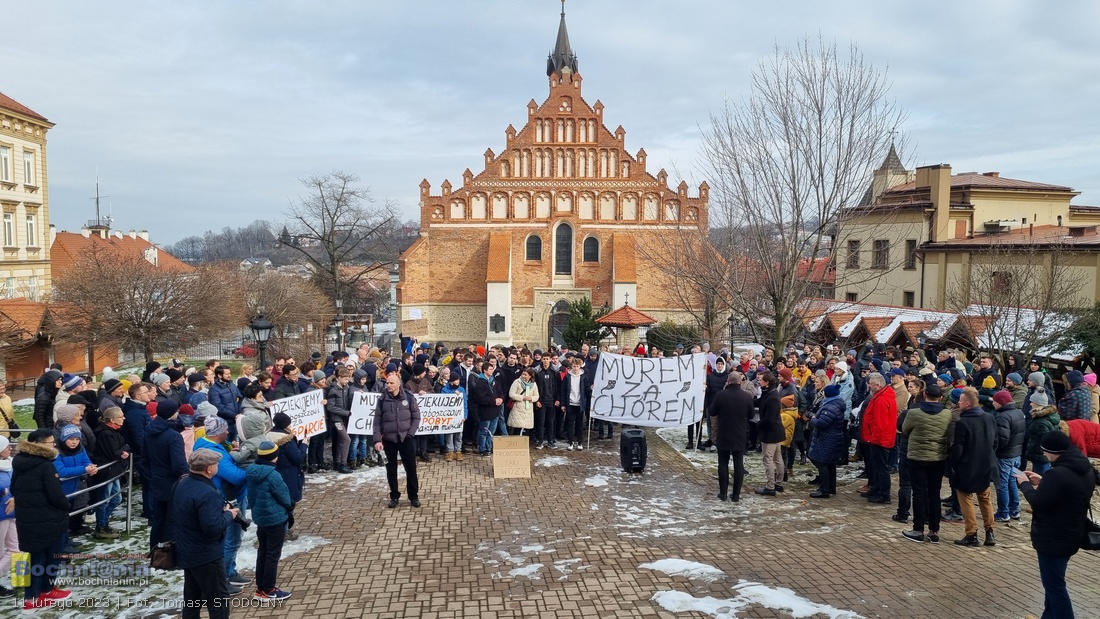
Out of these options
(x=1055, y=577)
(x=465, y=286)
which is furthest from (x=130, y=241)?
(x=1055, y=577)

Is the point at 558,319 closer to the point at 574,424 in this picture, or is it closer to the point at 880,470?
the point at 574,424

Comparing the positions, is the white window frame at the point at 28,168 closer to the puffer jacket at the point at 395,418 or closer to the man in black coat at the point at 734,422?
the puffer jacket at the point at 395,418

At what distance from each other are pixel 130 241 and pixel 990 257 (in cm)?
6644

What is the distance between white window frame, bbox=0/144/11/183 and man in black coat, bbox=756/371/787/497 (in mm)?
31698

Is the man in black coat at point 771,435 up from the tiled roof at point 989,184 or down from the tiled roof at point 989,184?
down

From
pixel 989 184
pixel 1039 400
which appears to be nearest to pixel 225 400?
pixel 1039 400

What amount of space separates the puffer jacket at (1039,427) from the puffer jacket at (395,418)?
756 cm

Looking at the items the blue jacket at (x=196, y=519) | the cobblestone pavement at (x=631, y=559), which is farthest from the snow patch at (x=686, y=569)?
the blue jacket at (x=196, y=519)

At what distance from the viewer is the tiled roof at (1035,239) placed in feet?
65.0

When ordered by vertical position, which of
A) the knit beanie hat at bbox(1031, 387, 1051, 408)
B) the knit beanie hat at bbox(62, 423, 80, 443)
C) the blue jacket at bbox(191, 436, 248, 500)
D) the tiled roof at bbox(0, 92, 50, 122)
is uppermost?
the tiled roof at bbox(0, 92, 50, 122)

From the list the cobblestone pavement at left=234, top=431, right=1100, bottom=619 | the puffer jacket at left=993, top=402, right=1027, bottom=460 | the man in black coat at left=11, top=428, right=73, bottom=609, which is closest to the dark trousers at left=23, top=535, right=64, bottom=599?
the man in black coat at left=11, top=428, right=73, bottom=609

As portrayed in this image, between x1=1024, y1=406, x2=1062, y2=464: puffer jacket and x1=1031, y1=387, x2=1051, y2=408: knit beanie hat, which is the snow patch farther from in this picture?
x1=1031, y1=387, x2=1051, y2=408: knit beanie hat

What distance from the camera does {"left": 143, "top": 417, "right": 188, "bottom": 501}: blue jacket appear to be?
6.82 metres

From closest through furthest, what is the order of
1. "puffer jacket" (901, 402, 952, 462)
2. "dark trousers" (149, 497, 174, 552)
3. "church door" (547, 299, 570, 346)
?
"dark trousers" (149, 497, 174, 552) → "puffer jacket" (901, 402, 952, 462) → "church door" (547, 299, 570, 346)
